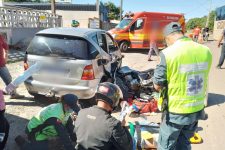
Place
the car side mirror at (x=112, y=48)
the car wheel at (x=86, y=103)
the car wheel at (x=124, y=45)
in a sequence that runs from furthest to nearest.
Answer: the car wheel at (x=124, y=45) < the car side mirror at (x=112, y=48) < the car wheel at (x=86, y=103)

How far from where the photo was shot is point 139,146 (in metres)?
3.75

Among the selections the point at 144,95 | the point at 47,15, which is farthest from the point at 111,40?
the point at 47,15

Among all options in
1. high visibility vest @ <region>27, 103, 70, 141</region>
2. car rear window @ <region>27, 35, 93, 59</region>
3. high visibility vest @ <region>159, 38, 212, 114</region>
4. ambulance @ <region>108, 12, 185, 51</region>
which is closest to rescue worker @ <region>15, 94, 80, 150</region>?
high visibility vest @ <region>27, 103, 70, 141</region>

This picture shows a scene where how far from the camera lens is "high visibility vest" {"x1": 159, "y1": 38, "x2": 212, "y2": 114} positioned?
275 cm

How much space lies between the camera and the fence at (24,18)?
558 inches

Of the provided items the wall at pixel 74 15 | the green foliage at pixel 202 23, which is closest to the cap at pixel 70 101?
the wall at pixel 74 15

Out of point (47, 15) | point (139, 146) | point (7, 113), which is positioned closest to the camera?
point (139, 146)

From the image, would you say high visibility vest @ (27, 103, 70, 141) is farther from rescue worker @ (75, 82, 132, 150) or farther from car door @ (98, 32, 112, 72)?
car door @ (98, 32, 112, 72)

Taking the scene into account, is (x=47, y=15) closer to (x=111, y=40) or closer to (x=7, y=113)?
(x=111, y=40)

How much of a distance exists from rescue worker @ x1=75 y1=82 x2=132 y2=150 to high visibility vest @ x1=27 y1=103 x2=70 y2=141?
2.75ft

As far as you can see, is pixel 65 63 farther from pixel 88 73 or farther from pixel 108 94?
pixel 108 94

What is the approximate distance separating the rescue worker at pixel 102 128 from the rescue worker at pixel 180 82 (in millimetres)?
673

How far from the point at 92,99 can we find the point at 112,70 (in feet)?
4.45

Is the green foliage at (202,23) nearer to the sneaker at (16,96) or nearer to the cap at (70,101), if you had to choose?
the sneaker at (16,96)
